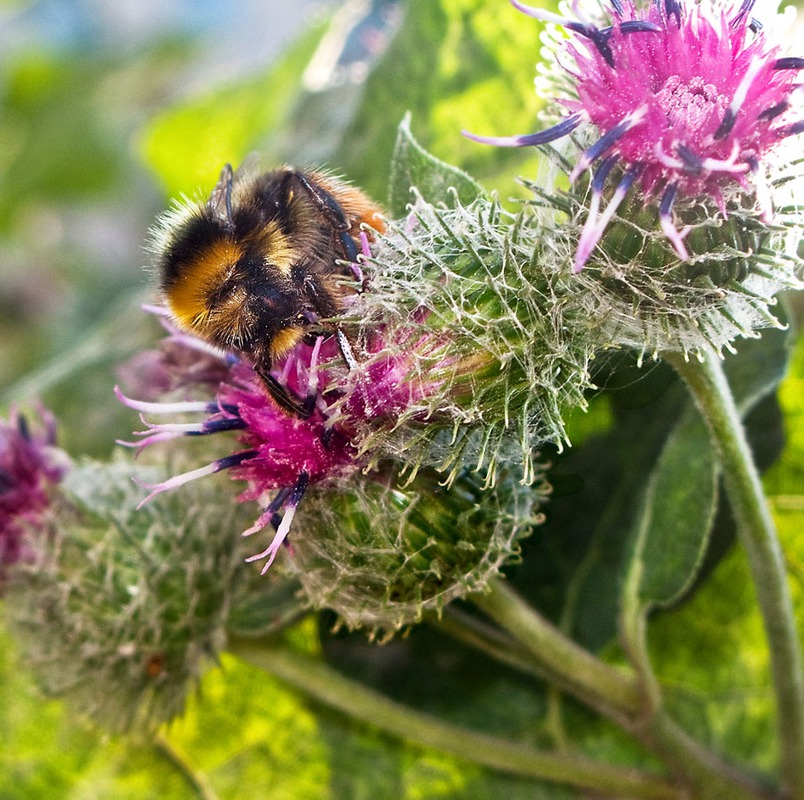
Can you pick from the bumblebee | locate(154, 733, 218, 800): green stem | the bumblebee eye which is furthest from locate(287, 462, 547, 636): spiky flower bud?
locate(154, 733, 218, 800): green stem

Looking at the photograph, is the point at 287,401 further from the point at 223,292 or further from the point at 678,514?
the point at 678,514

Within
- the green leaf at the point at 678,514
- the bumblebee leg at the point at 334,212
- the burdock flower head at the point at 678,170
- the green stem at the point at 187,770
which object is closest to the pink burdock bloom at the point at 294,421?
the bumblebee leg at the point at 334,212

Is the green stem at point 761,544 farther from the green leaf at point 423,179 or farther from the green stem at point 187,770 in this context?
the green stem at point 187,770

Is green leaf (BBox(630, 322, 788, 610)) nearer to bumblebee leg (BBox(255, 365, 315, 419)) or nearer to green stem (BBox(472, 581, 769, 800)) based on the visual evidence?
green stem (BBox(472, 581, 769, 800))

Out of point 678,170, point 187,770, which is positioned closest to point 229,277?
point 678,170

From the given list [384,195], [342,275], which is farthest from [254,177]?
[384,195]
